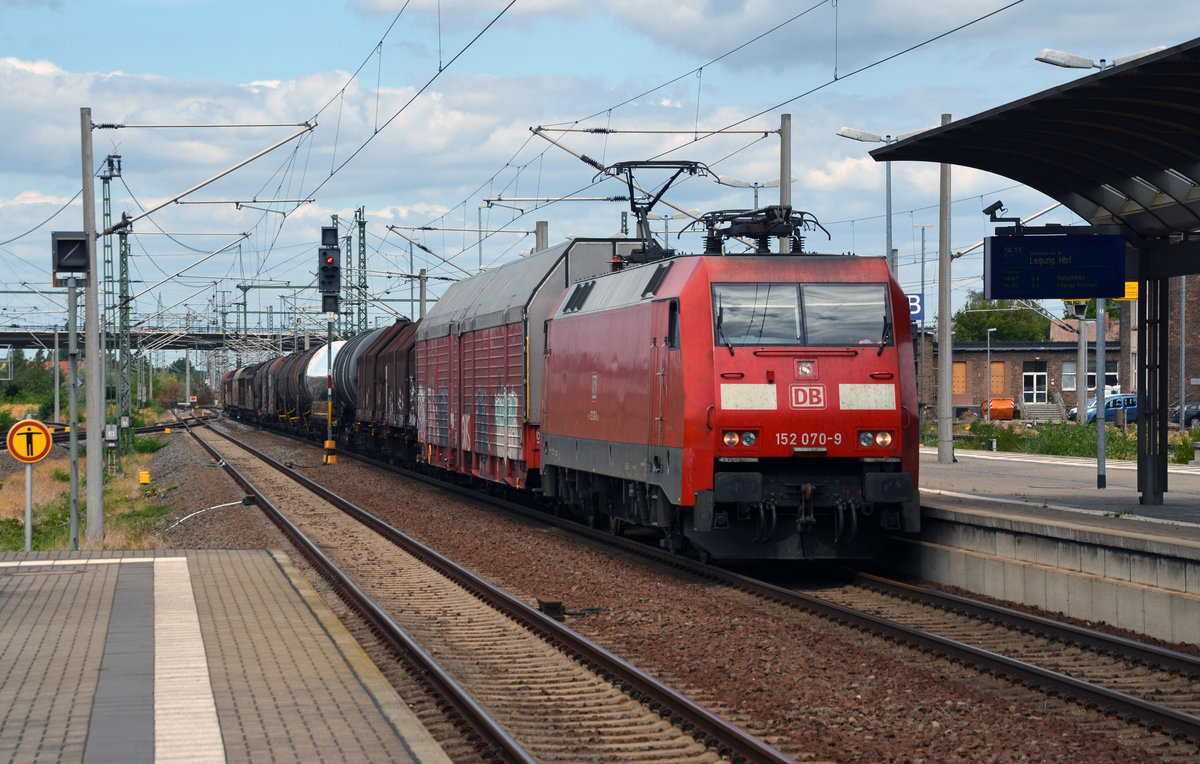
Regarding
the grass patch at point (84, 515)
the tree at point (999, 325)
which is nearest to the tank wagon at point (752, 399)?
the grass patch at point (84, 515)

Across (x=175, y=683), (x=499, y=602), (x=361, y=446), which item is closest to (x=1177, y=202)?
(x=499, y=602)

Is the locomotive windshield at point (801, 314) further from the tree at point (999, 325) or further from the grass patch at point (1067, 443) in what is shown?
the tree at point (999, 325)

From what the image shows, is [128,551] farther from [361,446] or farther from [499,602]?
[361,446]

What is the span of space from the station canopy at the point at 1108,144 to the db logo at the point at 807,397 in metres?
2.88

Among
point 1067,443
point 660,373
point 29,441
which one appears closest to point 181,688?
point 660,373

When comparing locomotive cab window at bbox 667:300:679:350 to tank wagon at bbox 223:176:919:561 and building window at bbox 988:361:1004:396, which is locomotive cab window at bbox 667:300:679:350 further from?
building window at bbox 988:361:1004:396

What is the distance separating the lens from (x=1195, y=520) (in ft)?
46.6

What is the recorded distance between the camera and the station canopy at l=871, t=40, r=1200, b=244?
11.6m

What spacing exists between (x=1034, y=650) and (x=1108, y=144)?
572 centimetres

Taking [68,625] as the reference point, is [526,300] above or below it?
above

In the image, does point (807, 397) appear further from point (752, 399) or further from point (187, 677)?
point (187, 677)

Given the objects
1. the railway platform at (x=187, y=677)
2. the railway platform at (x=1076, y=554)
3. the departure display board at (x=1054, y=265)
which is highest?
the departure display board at (x=1054, y=265)

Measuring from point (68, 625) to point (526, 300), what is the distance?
10.2 metres

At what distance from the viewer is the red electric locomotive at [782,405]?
13219 mm
